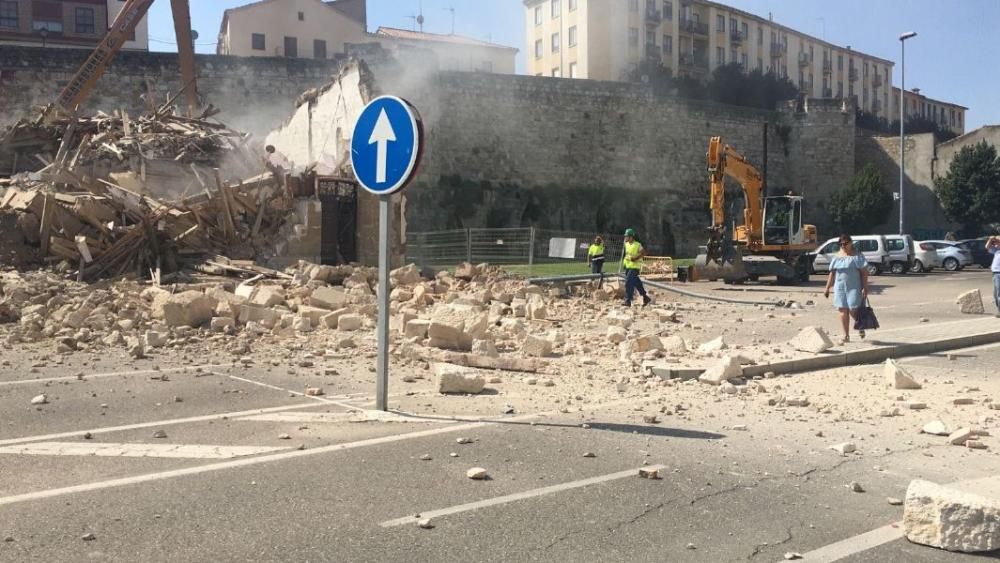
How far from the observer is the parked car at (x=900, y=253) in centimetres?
3275

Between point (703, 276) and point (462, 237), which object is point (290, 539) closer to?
point (462, 237)

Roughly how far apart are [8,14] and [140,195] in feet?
151

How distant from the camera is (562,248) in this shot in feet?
80.9

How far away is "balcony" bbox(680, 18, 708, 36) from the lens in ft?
257

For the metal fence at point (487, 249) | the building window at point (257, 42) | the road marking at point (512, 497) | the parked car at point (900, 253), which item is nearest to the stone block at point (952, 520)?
the road marking at point (512, 497)

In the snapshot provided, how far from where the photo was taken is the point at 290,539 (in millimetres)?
4020

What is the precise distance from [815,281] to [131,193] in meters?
21.2

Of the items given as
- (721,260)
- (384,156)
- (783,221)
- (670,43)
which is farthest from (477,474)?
(670,43)

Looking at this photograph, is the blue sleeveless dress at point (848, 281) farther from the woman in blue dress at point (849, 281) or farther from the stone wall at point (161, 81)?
the stone wall at point (161, 81)

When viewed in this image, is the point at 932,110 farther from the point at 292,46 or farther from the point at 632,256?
the point at 632,256

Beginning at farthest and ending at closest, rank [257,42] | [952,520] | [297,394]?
1. [257,42]
2. [297,394]
3. [952,520]

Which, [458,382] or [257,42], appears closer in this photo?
[458,382]

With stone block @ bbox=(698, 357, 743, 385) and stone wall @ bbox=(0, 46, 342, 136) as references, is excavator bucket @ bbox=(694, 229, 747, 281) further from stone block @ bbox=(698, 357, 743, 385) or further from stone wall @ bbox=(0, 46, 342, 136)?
stone block @ bbox=(698, 357, 743, 385)

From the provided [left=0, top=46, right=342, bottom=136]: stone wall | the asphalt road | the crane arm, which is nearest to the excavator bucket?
the crane arm
